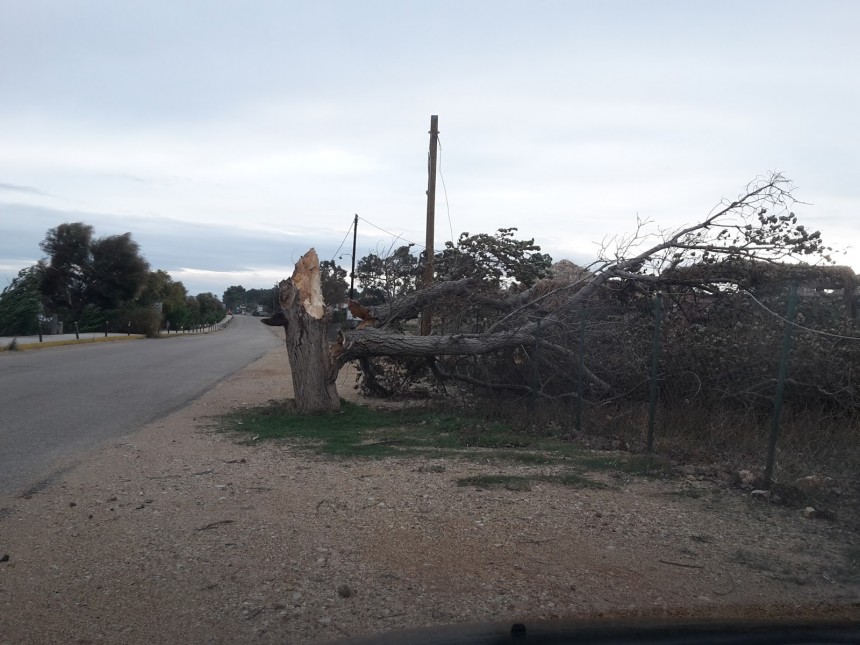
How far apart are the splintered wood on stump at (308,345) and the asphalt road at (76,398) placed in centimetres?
250

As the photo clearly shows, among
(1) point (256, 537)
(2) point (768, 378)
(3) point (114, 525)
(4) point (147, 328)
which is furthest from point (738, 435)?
(4) point (147, 328)

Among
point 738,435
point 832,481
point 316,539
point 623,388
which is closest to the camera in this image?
point 316,539

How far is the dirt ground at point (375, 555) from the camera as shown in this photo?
4.71m

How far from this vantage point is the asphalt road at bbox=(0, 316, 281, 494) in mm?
9479

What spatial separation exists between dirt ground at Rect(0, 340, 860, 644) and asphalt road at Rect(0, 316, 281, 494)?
1.37 m

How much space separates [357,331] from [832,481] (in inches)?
310

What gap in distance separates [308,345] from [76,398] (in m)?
5.17

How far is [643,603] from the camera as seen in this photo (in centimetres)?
494

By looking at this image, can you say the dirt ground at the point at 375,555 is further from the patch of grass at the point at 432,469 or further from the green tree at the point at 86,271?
the green tree at the point at 86,271

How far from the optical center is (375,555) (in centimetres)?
570

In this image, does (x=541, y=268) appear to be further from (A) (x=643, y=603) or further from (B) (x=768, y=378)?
(A) (x=643, y=603)

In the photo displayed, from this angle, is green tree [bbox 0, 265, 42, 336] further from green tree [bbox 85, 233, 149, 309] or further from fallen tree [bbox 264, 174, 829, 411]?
fallen tree [bbox 264, 174, 829, 411]

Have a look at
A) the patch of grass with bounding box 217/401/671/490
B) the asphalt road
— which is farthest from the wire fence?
the asphalt road

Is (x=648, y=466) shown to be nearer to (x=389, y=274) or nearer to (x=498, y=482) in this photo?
(x=498, y=482)
